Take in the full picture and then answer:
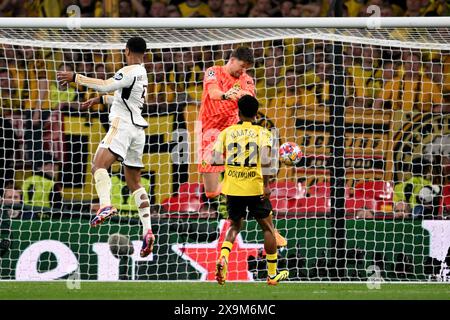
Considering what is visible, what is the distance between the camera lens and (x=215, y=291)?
33.8 feet

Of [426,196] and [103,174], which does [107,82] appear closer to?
[103,174]

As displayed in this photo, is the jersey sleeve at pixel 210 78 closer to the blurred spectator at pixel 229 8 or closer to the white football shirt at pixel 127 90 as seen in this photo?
the white football shirt at pixel 127 90

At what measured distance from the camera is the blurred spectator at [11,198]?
12281 millimetres

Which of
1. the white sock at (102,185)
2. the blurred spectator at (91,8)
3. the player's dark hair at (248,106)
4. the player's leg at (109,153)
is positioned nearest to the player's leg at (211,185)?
the player's leg at (109,153)

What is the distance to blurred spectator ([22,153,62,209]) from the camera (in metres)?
12.7

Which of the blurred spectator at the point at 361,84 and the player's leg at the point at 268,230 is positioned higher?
the blurred spectator at the point at 361,84

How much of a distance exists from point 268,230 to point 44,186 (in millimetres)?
3906

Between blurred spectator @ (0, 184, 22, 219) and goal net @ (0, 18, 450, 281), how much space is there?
0.06 feet

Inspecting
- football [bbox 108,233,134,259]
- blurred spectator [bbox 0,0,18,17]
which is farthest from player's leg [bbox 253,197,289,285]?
blurred spectator [bbox 0,0,18,17]

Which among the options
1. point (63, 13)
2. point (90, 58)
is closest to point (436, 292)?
point (90, 58)

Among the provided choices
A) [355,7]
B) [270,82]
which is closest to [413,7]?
[355,7]

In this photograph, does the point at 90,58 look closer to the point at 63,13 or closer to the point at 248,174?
the point at 63,13

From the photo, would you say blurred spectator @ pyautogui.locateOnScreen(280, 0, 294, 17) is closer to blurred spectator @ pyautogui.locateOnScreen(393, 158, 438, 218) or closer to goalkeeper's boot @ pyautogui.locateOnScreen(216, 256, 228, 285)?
blurred spectator @ pyautogui.locateOnScreen(393, 158, 438, 218)

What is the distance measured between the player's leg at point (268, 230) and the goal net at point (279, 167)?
72.9 inches
